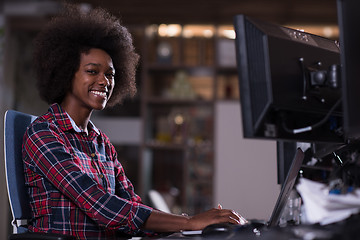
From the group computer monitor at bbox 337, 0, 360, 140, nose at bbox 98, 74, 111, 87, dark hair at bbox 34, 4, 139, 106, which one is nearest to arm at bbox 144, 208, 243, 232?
computer monitor at bbox 337, 0, 360, 140

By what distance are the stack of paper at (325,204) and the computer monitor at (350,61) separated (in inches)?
6.6

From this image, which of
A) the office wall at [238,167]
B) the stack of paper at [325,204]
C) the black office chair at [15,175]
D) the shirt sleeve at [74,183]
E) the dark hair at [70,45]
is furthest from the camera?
the office wall at [238,167]

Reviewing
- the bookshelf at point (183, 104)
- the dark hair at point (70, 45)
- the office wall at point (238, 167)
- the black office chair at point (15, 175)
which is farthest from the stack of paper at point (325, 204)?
the bookshelf at point (183, 104)

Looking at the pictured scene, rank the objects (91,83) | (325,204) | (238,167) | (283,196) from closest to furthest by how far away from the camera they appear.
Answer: (325,204)
(283,196)
(91,83)
(238,167)

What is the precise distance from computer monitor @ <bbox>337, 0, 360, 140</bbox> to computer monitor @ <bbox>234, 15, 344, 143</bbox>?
0.23 ft

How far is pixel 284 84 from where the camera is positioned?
116 centimetres

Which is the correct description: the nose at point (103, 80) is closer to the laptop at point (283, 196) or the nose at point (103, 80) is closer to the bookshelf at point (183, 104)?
the laptop at point (283, 196)

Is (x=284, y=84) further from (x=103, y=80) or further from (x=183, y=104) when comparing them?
(x=183, y=104)

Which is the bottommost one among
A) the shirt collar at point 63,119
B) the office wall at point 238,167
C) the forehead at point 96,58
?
the office wall at point 238,167

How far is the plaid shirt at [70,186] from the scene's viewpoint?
1491 millimetres

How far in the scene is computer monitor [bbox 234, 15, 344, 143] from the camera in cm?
112

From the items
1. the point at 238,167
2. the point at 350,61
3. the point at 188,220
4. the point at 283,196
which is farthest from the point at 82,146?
the point at 238,167

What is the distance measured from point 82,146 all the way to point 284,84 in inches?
34.6

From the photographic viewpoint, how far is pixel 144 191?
15.6 feet
